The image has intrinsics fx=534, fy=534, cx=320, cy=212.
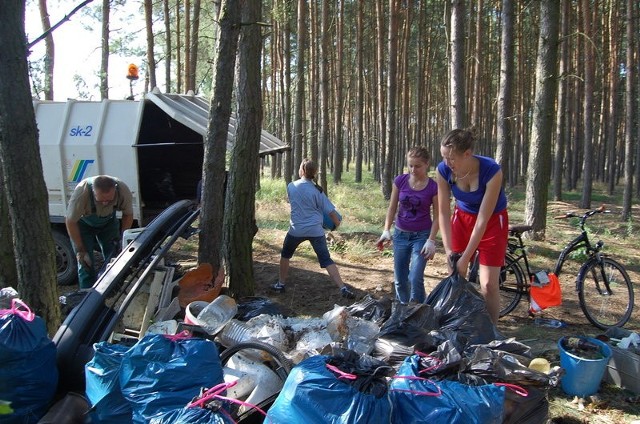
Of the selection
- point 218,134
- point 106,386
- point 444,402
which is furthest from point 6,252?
point 444,402

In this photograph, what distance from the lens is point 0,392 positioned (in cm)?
297

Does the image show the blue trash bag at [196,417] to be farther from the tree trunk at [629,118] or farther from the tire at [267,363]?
the tree trunk at [629,118]

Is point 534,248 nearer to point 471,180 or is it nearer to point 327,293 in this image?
point 327,293

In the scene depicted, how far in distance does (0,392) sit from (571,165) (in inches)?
965

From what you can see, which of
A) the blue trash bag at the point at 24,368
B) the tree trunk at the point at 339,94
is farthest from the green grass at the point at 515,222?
the blue trash bag at the point at 24,368

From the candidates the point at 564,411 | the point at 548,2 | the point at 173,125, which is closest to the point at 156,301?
the point at 564,411

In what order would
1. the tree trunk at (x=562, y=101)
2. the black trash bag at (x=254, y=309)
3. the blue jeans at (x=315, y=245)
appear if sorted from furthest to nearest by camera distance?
the tree trunk at (x=562, y=101)
the blue jeans at (x=315, y=245)
the black trash bag at (x=254, y=309)

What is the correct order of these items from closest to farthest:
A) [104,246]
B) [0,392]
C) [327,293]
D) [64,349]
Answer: [0,392] → [64,349] → [104,246] → [327,293]

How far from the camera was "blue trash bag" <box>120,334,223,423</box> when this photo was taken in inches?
108

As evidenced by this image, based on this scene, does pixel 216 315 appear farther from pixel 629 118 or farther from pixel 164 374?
pixel 629 118

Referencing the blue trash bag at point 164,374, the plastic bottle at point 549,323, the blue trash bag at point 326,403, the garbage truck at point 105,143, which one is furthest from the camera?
the garbage truck at point 105,143

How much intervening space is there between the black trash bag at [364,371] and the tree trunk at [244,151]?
9.72 feet

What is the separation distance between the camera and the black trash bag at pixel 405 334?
3473 mm

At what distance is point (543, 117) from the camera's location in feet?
30.2
